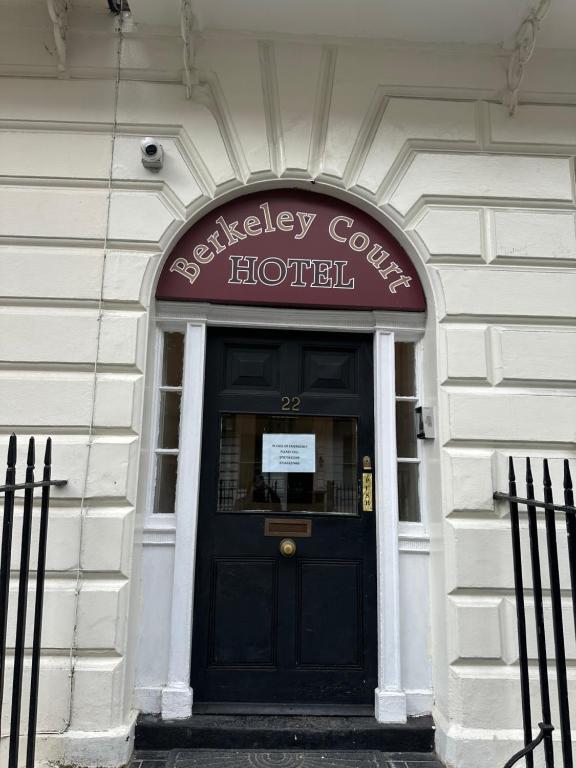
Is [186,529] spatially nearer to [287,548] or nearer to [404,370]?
[287,548]

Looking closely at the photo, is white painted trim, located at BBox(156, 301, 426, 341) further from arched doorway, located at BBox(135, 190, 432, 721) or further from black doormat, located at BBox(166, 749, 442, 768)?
black doormat, located at BBox(166, 749, 442, 768)

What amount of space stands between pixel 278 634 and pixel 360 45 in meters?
4.30

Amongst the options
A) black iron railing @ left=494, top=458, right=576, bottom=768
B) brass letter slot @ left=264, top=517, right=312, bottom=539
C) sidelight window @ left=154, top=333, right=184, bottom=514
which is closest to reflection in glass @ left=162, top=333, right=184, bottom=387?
sidelight window @ left=154, top=333, right=184, bottom=514

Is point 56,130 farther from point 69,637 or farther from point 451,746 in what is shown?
point 451,746

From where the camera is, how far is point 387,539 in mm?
3654

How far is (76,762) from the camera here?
313 centimetres

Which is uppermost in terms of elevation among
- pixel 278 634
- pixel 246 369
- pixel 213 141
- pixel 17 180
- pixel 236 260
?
pixel 213 141

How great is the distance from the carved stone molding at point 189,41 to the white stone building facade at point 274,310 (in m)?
0.03

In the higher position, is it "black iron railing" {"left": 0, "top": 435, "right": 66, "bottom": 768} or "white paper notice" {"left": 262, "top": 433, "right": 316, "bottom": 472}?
"white paper notice" {"left": 262, "top": 433, "right": 316, "bottom": 472}

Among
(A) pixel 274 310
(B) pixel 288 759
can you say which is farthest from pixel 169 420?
(B) pixel 288 759

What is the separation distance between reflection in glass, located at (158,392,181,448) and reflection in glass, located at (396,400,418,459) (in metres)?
1.60

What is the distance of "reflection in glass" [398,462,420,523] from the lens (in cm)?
381

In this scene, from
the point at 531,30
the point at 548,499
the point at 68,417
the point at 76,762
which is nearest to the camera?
the point at 548,499

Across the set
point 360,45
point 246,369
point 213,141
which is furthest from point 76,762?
point 360,45
